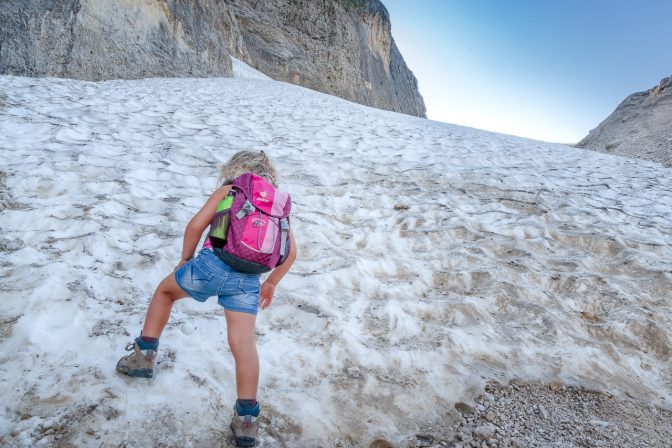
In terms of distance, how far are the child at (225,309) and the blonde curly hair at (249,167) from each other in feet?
0.46

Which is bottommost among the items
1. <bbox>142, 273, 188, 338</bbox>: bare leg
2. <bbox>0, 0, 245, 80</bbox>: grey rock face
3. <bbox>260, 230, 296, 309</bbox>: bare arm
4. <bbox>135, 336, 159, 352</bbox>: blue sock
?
<bbox>135, 336, 159, 352</bbox>: blue sock

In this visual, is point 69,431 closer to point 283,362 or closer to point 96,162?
point 283,362

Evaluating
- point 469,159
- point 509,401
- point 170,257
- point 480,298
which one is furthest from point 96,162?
point 469,159

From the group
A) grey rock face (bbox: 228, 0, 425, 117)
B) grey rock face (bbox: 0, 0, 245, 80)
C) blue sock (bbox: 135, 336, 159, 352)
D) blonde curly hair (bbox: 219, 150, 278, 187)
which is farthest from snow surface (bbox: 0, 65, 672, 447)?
grey rock face (bbox: 228, 0, 425, 117)

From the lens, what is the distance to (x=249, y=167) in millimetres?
2150

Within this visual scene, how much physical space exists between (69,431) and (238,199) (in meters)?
1.18

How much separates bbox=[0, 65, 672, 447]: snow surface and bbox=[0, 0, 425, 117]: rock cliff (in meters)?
2.89

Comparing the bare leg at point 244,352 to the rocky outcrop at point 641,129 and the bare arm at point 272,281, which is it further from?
the rocky outcrop at point 641,129

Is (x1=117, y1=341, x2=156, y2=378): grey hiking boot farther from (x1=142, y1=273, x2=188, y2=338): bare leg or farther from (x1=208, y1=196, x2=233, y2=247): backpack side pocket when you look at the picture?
(x1=208, y1=196, x2=233, y2=247): backpack side pocket

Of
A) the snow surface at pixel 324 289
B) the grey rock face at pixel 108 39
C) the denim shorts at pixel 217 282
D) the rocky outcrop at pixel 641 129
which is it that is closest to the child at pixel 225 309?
the denim shorts at pixel 217 282

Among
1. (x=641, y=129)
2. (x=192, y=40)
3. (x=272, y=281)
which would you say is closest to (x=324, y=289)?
(x=272, y=281)

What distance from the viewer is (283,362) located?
2441 mm

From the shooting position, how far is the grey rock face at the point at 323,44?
27297 mm

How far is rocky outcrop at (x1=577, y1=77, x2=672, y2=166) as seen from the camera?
59.4ft
